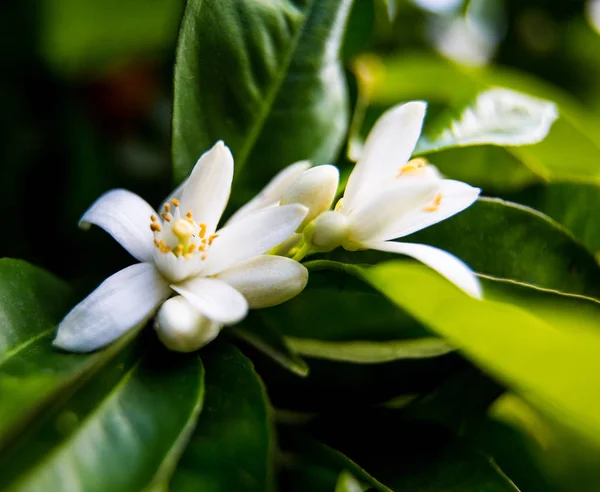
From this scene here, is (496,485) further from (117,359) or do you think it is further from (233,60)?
(233,60)

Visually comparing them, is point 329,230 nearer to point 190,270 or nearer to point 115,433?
point 190,270

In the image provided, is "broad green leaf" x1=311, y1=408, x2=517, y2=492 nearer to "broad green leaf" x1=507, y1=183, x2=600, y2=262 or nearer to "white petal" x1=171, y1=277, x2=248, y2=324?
"white petal" x1=171, y1=277, x2=248, y2=324

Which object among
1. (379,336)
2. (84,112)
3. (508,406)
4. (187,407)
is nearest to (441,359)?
(379,336)

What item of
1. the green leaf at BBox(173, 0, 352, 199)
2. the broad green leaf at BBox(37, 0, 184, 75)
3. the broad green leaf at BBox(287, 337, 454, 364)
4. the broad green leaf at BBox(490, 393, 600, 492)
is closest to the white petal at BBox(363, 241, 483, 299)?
the broad green leaf at BBox(287, 337, 454, 364)

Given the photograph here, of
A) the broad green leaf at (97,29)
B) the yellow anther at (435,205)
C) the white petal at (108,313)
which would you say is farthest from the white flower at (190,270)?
the broad green leaf at (97,29)

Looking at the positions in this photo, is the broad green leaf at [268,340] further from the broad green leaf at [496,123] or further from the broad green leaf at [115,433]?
the broad green leaf at [496,123]
